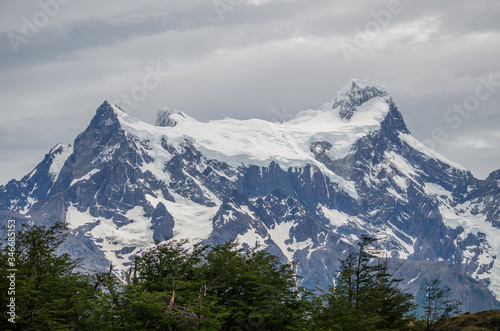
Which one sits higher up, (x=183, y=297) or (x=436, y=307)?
(x=183, y=297)

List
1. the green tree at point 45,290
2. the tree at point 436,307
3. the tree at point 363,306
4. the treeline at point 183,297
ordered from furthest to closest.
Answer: the tree at point 436,307
the tree at point 363,306
the treeline at point 183,297
the green tree at point 45,290

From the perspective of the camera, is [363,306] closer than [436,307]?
Yes

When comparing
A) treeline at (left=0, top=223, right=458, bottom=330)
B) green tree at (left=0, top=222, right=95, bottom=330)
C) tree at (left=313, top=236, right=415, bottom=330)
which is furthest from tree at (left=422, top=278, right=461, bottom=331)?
green tree at (left=0, top=222, right=95, bottom=330)

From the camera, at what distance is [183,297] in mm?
71938

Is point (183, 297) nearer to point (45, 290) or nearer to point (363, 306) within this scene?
point (45, 290)

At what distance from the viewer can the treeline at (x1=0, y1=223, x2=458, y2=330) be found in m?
65.1

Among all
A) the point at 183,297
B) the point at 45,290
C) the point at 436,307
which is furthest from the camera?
the point at 436,307

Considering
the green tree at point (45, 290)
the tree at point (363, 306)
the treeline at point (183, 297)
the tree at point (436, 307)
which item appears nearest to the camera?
the green tree at point (45, 290)

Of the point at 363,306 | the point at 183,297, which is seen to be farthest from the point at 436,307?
the point at 183,297

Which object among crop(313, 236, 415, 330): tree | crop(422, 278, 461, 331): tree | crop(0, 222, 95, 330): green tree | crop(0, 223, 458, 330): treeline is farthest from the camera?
crop(422, 278, 461, 331): tree

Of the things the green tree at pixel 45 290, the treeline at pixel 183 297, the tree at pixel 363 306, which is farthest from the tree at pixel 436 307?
the green tree at pixel 45 290

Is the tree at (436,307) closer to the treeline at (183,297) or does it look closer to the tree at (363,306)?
the treeline at (183,297)

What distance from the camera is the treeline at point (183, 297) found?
65.1 metres

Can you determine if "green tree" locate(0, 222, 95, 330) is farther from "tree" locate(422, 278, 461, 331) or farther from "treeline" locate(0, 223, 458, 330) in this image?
"tree" locate(422, 278, 461, 331)
